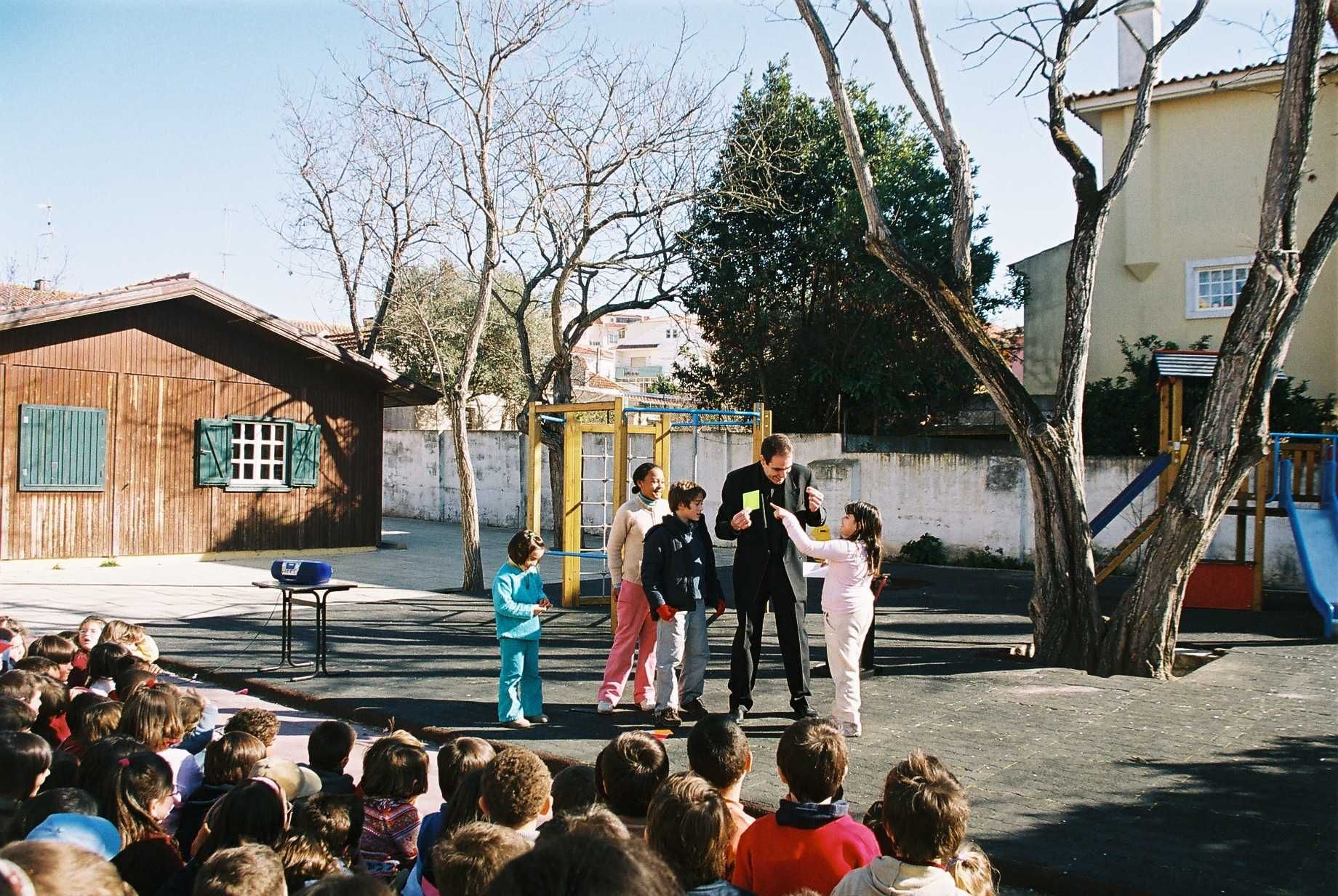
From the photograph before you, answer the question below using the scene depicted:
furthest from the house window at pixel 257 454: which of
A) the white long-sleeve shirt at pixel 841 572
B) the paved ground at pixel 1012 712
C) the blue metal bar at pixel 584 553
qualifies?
the white long-sleeve shirt at pixel 841 572

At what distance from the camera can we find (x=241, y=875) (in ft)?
8.45

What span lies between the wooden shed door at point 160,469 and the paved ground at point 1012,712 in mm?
3136

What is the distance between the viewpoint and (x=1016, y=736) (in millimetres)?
6816

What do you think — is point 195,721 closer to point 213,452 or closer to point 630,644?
point 630,644

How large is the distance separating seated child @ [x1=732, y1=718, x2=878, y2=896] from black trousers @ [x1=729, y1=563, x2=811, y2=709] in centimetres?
355

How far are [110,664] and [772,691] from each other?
14.7 feet

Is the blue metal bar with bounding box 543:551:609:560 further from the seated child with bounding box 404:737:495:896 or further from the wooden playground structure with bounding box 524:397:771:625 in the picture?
the seated child with bounding box 404:737:495:896

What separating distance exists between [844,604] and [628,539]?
1738mm

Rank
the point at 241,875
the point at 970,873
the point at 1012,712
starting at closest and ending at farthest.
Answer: the point at 241,875, the point at 970,873, the point at 1012,712

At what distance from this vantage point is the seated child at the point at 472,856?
234cm

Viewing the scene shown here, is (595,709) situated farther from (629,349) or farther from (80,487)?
(629,349)

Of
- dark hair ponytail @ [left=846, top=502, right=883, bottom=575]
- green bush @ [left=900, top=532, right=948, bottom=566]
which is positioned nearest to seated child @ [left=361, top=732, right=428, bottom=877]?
dark hair ponytail @ [left=846, top=502, right=883, bottom=575]

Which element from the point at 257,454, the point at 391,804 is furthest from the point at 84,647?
the point at 257,454

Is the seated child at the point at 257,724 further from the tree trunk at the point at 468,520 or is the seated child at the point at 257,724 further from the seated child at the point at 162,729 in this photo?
the tree trunk at the point at 468,520
